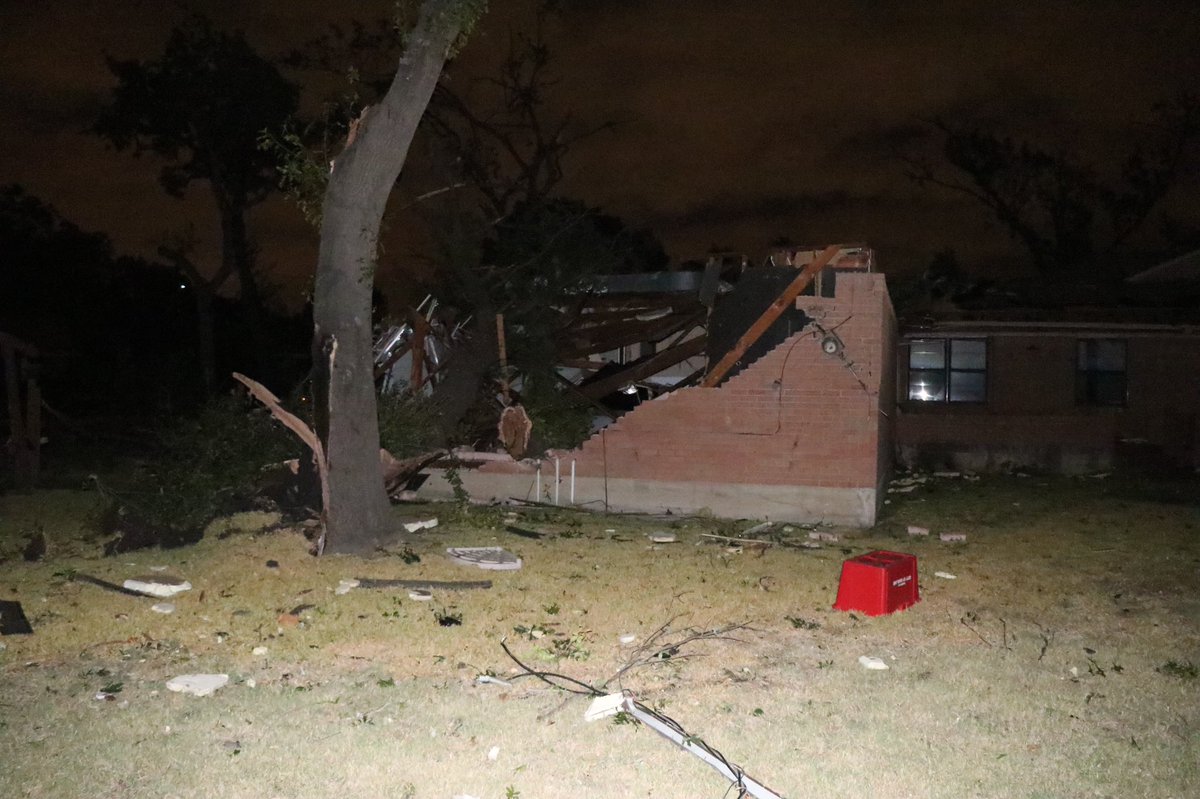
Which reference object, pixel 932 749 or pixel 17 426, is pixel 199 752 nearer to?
pixel 932 749

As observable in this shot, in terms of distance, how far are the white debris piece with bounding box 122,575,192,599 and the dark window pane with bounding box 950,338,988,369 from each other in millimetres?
15710

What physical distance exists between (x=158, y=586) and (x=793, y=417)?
726 cm

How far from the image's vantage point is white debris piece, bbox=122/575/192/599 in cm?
780

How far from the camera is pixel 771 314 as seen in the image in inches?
483

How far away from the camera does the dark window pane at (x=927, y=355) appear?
64.5 feet

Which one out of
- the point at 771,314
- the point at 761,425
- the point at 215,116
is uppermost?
the point at 215,116

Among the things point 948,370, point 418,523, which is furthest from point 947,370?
point 418,523

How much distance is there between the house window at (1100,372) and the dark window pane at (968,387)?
5.86ft

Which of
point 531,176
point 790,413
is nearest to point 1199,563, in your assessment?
point 790,413

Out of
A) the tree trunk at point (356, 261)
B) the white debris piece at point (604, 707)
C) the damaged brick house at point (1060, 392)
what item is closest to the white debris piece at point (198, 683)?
the white debris piece at point (604, 707)

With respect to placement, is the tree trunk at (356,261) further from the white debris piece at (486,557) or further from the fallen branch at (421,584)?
the fallen branch at (421,584)

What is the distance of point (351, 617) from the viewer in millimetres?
7227

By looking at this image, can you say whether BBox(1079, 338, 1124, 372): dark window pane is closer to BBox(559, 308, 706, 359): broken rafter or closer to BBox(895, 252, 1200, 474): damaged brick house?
BBox(895, 252, 1200, 474): damaged brick house

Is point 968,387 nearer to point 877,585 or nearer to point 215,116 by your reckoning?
point 877,585
